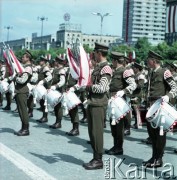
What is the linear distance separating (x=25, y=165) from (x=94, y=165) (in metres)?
1.03

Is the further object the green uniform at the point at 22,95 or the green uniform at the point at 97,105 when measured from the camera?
the green uniform at the point at 22,95

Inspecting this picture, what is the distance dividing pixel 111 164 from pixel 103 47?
181cm

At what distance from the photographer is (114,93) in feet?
26.0

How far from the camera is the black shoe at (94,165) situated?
22.4ft

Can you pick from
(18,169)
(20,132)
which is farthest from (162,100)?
(20,132)

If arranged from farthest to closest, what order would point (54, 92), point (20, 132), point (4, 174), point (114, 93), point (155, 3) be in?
point (155, 3), point (54, 92), point (20, 132), point (114, 93), point (4, 174)

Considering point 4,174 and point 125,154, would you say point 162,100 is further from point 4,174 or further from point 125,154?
point 4,174

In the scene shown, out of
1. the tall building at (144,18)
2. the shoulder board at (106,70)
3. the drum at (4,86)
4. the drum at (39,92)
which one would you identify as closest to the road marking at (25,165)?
the shoulder board at (106,70)

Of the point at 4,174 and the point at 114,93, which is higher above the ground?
the point at 114,93

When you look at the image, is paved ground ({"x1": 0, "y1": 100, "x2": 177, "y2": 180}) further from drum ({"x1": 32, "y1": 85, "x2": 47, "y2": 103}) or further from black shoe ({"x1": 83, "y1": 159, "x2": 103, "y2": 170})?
drum ({"x1": 32, "y1": 85, "x2": 47, "y2": 103})

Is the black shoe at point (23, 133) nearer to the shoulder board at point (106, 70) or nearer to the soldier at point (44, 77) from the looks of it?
the soldier at point (44, 77)

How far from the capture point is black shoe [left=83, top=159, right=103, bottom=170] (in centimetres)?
682

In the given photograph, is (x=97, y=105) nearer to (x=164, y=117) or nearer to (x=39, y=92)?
(x=164, y=117)

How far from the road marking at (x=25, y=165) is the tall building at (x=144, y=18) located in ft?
460
